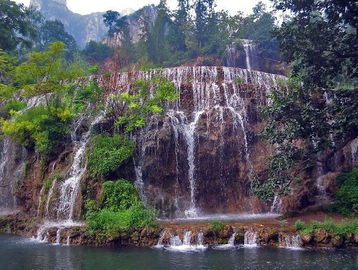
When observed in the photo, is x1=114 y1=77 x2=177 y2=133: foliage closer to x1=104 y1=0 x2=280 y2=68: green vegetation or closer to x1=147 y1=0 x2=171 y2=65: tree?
x1=104 y1=0 x2=280 y2=68: green vegetation

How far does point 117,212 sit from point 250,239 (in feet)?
17.1

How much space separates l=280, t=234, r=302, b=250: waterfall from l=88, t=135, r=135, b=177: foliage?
312 inches

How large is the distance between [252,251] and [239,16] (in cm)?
3718

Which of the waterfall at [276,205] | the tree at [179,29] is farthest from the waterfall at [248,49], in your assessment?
the waterfall at [276,205]

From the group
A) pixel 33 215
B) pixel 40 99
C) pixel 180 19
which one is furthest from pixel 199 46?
pixel 33 215

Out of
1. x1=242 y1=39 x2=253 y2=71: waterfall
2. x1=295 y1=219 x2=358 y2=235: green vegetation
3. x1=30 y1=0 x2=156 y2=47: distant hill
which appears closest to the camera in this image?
x1=295 y1=219 x2=358 y2=235: green vegetation

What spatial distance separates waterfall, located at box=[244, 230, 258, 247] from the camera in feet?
48.2

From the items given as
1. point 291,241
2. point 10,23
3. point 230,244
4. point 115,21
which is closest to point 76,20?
point 115,21

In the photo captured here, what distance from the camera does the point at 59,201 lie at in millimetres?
18828

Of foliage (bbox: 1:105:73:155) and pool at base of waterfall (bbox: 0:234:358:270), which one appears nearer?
pool at base of waterfall (bbox: 0:234:358:270)

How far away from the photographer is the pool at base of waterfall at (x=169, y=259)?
12.2 metres

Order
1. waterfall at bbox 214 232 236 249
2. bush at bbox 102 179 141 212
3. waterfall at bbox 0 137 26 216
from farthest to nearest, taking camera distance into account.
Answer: waterfall at bbox 0 137 26 216 < bush at bbox 102 179 141 212 < waterfall at bbox 214 232 236 249

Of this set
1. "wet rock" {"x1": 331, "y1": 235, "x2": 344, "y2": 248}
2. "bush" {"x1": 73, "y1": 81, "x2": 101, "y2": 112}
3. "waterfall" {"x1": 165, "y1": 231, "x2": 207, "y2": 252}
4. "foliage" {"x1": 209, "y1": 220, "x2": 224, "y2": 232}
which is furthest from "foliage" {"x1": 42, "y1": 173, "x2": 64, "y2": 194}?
"wet rock" {"x1": 331, "y1": 235, "x2": 344, "y2": 248}

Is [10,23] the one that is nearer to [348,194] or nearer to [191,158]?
[191,158]
